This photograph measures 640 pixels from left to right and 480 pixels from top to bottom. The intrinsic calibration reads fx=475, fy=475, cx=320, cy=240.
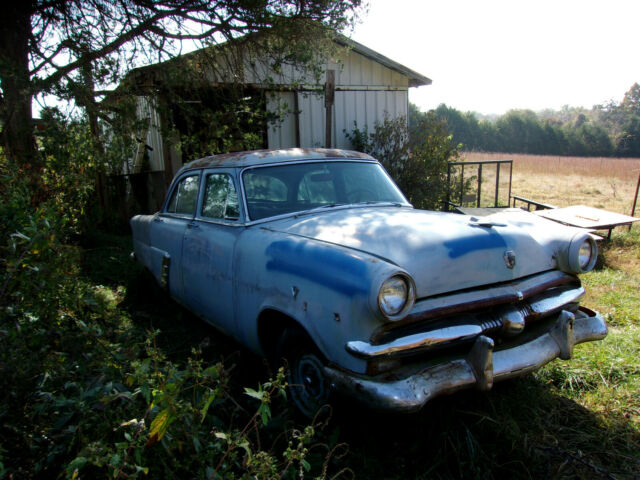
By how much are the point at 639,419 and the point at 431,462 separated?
1392 millimetres

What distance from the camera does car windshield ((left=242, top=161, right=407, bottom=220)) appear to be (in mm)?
3547

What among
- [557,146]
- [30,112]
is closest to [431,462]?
[30,112]

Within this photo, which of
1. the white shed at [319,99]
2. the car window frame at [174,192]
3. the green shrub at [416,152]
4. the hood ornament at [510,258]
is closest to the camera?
the hood ornament at [510,258]

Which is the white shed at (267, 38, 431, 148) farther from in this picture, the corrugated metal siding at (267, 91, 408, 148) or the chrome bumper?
the chrome bumper

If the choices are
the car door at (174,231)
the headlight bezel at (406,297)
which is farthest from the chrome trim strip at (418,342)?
the car door at (174,231)

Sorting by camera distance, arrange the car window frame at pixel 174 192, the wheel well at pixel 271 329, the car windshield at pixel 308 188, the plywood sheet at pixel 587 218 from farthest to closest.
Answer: the plywood sheet at pixel 587 218 < the car window frame at pixel 174 192 < the car windshield at pixel 308 188 < the wheel well at pixel 271 329

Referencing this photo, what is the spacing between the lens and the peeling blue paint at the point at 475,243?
2611 mm

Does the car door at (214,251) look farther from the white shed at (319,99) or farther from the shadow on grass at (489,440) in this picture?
the white shed at (319,99)

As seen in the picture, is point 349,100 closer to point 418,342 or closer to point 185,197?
point 185,197

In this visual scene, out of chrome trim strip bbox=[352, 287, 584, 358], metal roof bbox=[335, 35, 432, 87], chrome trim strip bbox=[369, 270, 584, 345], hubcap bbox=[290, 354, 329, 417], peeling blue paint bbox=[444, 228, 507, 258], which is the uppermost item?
metal roof bbox=[335, 35, 432, 87]

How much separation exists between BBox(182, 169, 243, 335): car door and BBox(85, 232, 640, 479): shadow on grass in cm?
60

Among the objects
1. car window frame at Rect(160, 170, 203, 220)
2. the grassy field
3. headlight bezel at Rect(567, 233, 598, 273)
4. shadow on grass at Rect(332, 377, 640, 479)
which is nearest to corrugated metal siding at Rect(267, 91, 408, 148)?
car window frame at Rect(160, 170, 203, 220)

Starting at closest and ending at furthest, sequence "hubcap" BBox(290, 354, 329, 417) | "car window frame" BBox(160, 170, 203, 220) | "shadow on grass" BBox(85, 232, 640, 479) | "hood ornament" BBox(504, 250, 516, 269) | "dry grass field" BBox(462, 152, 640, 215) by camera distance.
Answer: "shadow on grass" BBox(85, 232, 640, 479) < "hubcap" BBox(290, 354, 329, 417) < "hood ornament" BBox(504, 250, 516, 269) < "car window frame" BBox(160, 170, 203, 220) < "dry grass field" BBox(462, 152, 640, 215)

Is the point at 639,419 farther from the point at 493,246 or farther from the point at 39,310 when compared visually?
the point at 39,310
